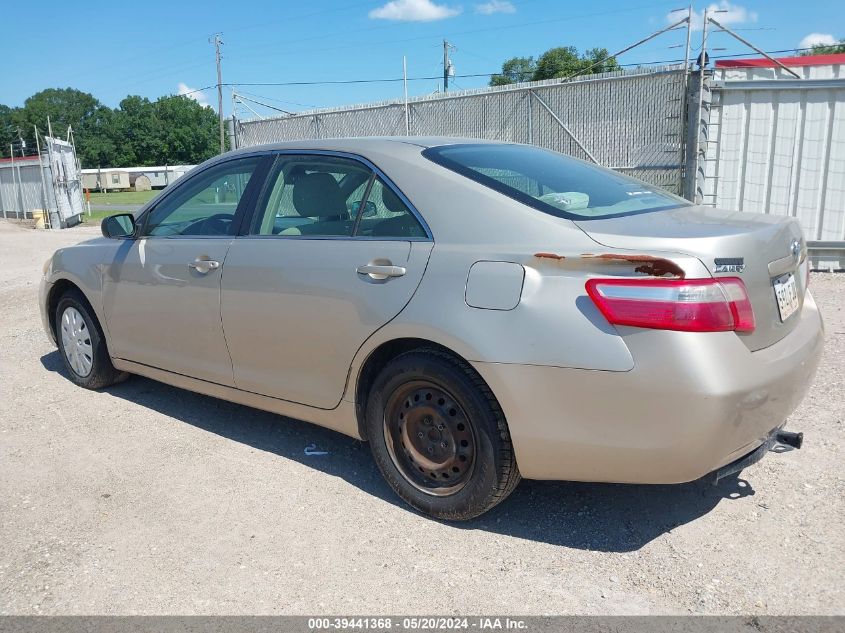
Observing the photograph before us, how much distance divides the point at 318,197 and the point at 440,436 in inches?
57.5

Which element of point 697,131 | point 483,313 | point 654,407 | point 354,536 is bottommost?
point 354,536

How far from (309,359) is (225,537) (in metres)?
0.90

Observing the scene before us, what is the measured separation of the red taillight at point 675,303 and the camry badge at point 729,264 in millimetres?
33

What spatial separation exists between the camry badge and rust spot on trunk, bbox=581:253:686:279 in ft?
0.51

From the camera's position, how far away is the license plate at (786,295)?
2965 mm

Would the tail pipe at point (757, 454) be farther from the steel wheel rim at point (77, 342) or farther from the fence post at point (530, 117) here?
the fence post at point (530, 117)

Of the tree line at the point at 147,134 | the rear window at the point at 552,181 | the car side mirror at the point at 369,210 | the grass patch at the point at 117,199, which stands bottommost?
the grass patch at the point at 117,199

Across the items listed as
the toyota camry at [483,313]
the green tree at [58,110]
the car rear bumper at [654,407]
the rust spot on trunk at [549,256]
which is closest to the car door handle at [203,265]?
the toyota camry at [483,313]

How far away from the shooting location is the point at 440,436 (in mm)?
3217

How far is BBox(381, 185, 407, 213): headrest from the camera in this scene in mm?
3393

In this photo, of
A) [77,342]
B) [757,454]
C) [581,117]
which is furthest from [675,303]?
[581,117]

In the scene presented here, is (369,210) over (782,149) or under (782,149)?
under

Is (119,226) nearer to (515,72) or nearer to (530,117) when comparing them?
(530,117)

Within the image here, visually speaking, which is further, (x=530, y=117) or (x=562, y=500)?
(x=530, y=117)
